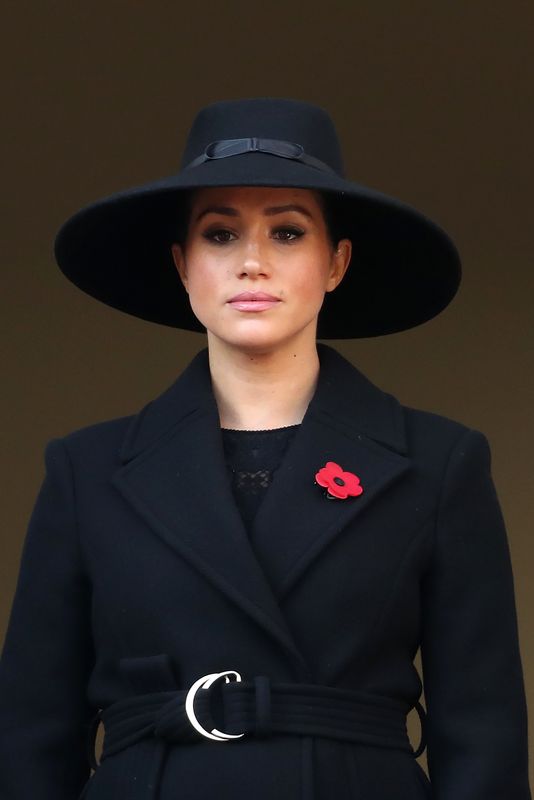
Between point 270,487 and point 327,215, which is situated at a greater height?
point 327,215

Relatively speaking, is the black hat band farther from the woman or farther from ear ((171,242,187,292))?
ear ((171,242,187,292))

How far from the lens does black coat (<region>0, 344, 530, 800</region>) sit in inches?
130

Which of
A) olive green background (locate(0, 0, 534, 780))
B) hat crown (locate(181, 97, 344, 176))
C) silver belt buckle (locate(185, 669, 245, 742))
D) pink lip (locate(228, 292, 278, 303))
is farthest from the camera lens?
olive green background (locate(0, 0, 534, 780))

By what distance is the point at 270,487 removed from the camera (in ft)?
11.2

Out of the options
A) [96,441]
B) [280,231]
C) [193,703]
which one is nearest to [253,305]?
[280,231]

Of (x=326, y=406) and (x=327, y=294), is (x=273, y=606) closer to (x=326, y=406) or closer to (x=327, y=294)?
(x=326, y=406)

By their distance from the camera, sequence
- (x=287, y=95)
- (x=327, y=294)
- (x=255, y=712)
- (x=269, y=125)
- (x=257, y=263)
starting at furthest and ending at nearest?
1. (x=287, y=95)
2. (x=327, y=294)
3. (x=269, y=125)
4. (x=257, y=263)
5. (x=255, y=712)

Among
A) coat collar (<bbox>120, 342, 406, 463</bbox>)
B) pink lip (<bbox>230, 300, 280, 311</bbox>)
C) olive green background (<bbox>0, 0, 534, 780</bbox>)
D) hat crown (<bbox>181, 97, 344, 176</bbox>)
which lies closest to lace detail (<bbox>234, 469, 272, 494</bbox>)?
coat collar (<bbox>120, 342, 406, 463</bbox>)

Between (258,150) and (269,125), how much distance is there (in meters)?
0.07

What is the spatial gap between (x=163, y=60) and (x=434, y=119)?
0.60 metres

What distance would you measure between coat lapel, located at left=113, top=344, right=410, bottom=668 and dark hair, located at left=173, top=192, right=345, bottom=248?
Result: 17cm

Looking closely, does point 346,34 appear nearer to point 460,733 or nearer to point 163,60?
point 163,60

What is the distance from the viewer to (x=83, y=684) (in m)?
3.48

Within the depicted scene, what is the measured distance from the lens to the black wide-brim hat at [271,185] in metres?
3.42
